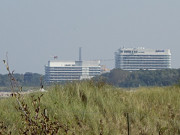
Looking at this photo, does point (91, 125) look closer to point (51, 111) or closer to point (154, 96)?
point (51, 111)

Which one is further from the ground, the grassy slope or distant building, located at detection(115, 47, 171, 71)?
distant building, located at detection(115, 47, 171, 71)

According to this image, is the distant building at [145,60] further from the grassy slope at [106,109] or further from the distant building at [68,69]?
the grassy slope at [106,109]

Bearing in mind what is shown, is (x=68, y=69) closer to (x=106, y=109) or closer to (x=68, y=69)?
(x=68, y=69)

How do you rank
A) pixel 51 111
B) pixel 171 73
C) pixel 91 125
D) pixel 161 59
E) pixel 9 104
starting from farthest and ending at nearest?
pixel 161 59 < pixel 171 73 < pixel 9 104 < pixel 51 111 < pixel 91 125

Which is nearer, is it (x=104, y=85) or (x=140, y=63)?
(x=104, y=85)

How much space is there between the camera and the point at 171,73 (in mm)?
93750

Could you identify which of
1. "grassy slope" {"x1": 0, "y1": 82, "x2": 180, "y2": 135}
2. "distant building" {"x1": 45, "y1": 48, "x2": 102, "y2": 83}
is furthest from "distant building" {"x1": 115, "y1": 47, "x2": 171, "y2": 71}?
"grassy slope" {"x1": 0, "y1": 82, "x2": 180, "y2": 135}

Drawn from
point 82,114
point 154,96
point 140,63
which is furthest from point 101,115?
point 140,63

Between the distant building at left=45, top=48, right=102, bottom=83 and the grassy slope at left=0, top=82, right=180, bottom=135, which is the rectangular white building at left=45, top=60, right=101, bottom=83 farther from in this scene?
the grassy slope at left=0, top=82, right=180, bottom=135

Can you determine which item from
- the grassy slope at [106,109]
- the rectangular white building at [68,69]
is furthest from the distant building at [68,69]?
the grassy slope at [106,109]

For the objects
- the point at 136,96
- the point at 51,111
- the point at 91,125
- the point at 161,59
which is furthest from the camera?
the point at 161,59

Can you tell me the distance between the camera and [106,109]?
1014 centimetres

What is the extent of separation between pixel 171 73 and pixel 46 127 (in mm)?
90273

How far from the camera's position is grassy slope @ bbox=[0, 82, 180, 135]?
936cm
